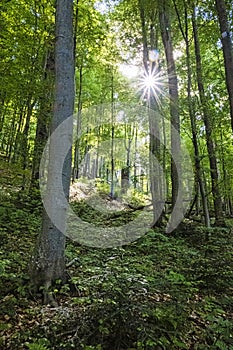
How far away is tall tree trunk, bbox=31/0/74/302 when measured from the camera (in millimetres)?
3570

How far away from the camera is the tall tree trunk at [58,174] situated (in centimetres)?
357

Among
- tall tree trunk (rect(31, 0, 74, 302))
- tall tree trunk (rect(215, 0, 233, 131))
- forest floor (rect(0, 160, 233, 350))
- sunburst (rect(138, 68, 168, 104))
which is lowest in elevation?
forest floor (rect(0, 160, 233, 350))

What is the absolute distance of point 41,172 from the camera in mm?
9477

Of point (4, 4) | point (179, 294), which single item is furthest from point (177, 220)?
point (4, 4)

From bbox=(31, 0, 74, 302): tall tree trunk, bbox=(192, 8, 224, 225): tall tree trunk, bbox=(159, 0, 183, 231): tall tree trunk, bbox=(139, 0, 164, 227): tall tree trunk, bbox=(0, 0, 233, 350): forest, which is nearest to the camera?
bbox=(0, 0, 233, 350): forest

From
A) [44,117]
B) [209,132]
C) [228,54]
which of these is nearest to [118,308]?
[228,54]

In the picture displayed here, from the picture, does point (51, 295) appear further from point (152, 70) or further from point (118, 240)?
point (152, 70)

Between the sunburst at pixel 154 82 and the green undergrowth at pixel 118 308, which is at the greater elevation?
the sunburst at pixel 154 82

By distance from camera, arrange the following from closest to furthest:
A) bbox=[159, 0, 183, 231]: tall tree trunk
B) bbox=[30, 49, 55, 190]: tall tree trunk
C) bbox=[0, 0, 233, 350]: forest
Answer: bbox=[0, 0, 233, 350]: forest
bbox=[30, 49, 55, 190]: tall tree trunk
bbox=[159, 0, 183, 231]: tall tree trunk

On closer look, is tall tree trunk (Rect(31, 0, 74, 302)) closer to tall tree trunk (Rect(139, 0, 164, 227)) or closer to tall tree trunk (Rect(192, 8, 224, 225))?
tall tree trunk (Rect(192, 8, 224, 225))

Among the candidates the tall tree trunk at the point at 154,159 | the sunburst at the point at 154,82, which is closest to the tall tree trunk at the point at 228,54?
the tall tree trunk at the point at 154,159

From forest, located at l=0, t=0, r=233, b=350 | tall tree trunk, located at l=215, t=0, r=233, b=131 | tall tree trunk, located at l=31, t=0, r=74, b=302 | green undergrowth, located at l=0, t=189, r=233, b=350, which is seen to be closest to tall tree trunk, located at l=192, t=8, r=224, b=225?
forest, located at l=0, t=0, r=233, b=350

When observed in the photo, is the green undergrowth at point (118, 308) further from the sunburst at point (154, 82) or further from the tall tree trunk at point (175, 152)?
the sunburst at point (154, 82)

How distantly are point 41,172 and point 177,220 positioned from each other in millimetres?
4743
